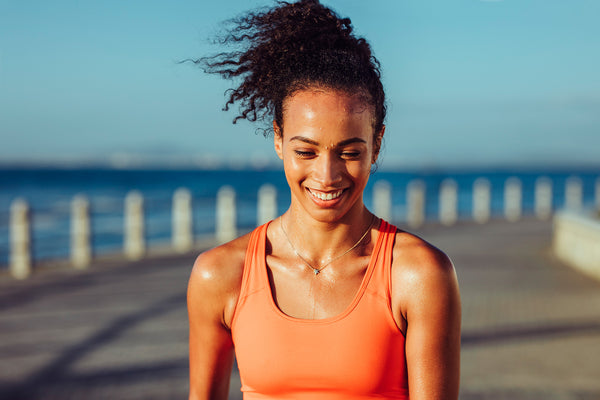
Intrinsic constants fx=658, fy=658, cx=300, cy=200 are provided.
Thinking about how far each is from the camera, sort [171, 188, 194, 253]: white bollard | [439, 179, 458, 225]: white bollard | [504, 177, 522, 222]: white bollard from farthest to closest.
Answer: [504, 177, 522, 222]: white bollard, [439, 179, 458, 225]: white bollard, [171, 188, 194, 253]: white bollard

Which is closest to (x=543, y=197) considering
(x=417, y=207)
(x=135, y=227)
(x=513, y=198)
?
(x=513, y=198)

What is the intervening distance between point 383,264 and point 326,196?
10.2 inches

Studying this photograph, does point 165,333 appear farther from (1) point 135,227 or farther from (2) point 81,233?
(1) point 135,227

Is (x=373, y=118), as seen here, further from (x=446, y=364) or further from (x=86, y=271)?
(x=86, y=271)

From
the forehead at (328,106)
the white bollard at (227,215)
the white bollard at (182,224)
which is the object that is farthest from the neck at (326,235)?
the white bollard at (227,215)

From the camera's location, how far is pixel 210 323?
2.04 meters

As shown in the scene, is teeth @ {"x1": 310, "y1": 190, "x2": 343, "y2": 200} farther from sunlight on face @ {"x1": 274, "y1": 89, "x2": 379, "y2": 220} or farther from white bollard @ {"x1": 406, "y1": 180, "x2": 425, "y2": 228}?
white bollard @ {"x1": 406, "y1": 180, "x2": 425, "y2": 228}

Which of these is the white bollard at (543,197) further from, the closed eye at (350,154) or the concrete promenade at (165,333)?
the closed eye at (350,154)

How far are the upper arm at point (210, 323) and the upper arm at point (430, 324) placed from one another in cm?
54

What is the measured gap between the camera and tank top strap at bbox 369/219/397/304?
186 cm

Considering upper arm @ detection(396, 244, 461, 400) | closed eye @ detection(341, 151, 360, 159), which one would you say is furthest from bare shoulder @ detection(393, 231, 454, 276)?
→ closed eye @ detection(341, 151, 360, 159)

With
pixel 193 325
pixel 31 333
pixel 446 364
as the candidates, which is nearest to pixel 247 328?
pixel 193 325

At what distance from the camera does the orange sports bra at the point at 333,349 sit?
1833mm

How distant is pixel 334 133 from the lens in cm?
187
